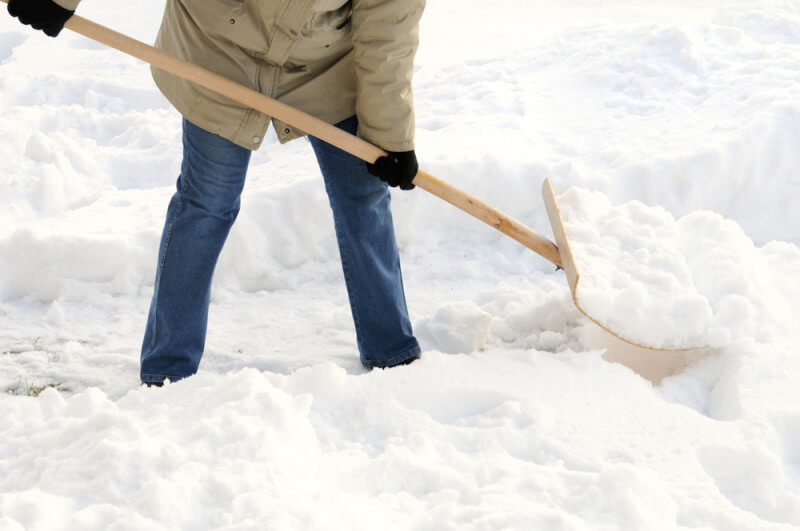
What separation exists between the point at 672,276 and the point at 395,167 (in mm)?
894

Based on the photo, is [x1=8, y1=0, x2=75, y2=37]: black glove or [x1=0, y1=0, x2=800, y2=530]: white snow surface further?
[x1=8, y1=0, x2=75, y2=37]: black glove

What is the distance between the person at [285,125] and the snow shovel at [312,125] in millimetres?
60

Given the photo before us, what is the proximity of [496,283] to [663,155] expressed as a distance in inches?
45.5

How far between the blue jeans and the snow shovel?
0.43ft

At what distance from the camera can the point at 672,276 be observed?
7.43 ft

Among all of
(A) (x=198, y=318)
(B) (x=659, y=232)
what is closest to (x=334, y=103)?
(A) (x=198, y=318)

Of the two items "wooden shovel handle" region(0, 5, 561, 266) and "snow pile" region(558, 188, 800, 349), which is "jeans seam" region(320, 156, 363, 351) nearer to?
"wooden shovel handle" region(0, 5, 561, 266)

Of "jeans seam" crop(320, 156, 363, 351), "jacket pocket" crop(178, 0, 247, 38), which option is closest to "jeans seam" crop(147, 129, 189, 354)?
"jacket pocket" crop(178, 0, 247, 38)

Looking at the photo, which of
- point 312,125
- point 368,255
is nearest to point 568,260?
point 368,255

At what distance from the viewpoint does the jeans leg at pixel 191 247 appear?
2109mm

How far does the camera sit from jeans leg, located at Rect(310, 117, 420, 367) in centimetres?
223

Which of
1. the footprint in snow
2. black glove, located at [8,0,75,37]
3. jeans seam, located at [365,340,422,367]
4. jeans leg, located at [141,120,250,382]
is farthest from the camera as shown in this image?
the footprint in snow

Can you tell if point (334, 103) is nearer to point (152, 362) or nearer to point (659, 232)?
point (152, 362)

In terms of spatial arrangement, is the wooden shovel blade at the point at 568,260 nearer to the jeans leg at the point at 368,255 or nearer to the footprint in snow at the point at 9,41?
the jeans leg at the point at 368,255
